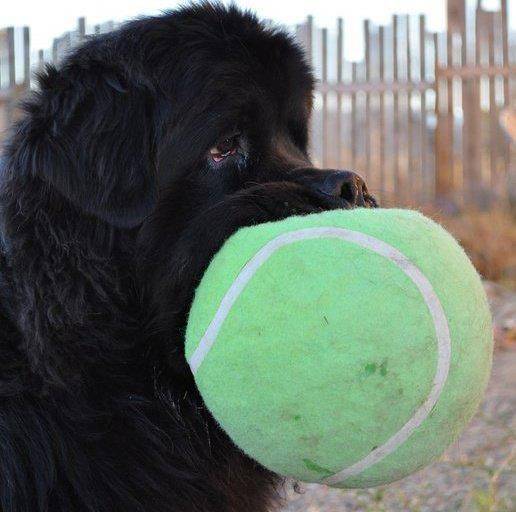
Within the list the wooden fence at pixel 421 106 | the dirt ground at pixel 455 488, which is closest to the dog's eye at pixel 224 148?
the dirt ground at pixel 455 488

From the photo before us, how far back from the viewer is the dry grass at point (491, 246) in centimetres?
665

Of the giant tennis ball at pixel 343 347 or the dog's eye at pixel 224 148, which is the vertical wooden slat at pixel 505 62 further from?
the giant tennis ball at pixel 343 347

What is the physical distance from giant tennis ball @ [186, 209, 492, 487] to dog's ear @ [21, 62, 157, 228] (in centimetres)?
37

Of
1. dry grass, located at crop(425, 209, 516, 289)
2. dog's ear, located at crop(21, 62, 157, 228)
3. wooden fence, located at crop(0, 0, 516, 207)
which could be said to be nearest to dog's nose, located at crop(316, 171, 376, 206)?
dog's ear, located at crop(21, 62, 157, 228)

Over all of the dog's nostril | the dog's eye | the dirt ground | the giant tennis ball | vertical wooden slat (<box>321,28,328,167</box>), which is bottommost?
the dirt ground

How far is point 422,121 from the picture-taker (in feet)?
31.8

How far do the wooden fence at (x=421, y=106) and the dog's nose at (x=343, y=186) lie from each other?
7.60m

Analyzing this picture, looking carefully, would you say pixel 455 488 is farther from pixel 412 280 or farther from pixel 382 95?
pixel 382 95

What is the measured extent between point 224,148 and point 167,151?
0.15m

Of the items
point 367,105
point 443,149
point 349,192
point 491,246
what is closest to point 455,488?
point 349,192

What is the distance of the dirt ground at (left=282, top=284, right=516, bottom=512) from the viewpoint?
2685mm

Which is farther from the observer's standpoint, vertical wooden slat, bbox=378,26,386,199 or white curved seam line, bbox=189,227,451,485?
vertical wooden slat, bbox=378,26,386,199

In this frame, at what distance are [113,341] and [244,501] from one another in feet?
1.82

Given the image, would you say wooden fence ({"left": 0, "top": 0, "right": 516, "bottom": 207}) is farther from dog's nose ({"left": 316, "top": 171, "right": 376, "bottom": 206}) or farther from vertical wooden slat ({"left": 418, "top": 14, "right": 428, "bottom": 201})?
dog's nose ({"left": 316, "top": 171, "right": 376, "bottom": 206})
